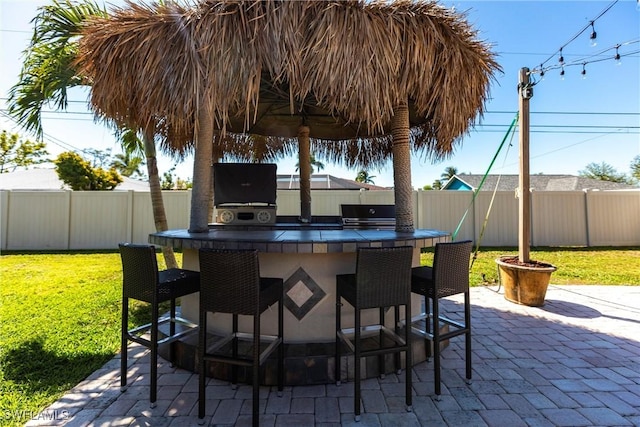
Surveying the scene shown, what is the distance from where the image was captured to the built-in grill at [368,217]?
334cm

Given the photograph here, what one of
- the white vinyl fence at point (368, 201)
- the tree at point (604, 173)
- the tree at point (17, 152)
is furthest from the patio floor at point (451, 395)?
the tree at point (604, 173)

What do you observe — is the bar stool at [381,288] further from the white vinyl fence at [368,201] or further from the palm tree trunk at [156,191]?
the white vinyl fence at [368,201]

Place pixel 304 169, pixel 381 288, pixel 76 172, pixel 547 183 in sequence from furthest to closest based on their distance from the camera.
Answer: pixel 547 183 < pixel 76 172 < pixel 304 169 < pixel 381 288

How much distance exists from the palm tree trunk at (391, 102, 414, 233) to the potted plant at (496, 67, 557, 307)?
2.12 metres

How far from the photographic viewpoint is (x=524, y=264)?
13.3ft

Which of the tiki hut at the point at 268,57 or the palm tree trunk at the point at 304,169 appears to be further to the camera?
the palm tree trunk at the point at 304,169

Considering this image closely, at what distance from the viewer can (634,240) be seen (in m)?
8.45

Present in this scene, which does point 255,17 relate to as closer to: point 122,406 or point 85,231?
point 122,406

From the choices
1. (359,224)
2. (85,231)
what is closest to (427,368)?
(359,224)

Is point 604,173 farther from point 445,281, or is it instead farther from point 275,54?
point 275,54

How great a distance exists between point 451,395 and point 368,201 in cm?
680

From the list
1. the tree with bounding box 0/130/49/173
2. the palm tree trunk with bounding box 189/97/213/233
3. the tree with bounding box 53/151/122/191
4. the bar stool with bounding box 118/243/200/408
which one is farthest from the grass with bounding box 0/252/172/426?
the tree with bounding box 0/130/49/173

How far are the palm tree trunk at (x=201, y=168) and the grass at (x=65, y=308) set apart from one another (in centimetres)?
143


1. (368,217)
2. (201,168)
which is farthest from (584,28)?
(201,168)
